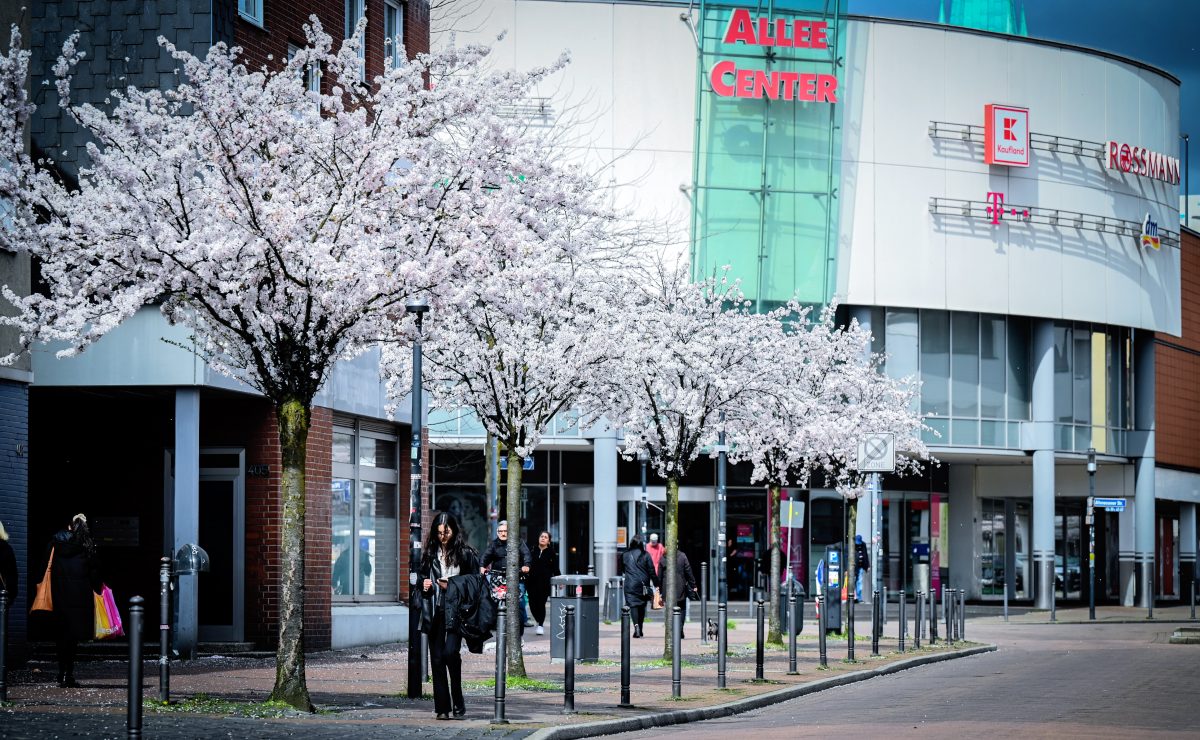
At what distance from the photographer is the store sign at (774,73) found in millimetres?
52750

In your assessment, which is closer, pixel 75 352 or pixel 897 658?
pixel 75 352

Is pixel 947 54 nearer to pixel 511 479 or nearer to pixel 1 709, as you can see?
pixel 511 479

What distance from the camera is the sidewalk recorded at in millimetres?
14328

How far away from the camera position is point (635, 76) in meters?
52.6

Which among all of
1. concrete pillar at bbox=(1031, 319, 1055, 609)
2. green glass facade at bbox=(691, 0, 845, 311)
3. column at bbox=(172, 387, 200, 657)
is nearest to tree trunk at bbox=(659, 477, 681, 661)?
column at bbox=(172, 387, 200, 657)

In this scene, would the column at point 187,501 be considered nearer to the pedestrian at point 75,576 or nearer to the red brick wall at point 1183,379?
the pedestrian at point 75,576

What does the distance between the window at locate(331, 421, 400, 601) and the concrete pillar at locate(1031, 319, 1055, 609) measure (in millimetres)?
31351

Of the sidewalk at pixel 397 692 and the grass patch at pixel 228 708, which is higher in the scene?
the grass patch at pixel 228 708

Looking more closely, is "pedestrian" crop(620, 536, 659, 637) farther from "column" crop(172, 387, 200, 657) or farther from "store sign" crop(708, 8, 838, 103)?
"store sign" crop(708, 8, 838, 103)

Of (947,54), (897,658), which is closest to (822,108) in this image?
(947,54)

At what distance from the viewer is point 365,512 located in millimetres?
28781

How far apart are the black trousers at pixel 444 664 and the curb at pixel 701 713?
1.14 m

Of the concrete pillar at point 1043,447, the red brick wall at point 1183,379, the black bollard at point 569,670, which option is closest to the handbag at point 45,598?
the black bollard at point 569,670

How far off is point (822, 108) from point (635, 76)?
18.5ft
